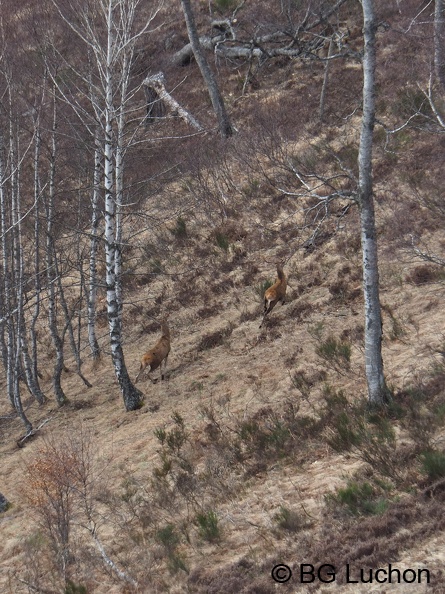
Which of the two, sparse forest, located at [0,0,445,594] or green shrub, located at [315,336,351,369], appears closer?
sparse forest, located at [0,0,445,594]

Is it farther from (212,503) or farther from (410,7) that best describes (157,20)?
(212,503)

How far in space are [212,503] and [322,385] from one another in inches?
102

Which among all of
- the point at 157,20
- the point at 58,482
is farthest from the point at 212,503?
the point at 157,20

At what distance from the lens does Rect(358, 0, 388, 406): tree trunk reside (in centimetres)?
721

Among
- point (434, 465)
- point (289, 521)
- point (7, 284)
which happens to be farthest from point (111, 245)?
point (434, 465)

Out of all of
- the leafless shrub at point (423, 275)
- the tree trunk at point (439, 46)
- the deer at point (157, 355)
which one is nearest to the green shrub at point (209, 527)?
the deer at point (157, 355)

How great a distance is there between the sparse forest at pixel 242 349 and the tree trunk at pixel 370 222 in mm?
24

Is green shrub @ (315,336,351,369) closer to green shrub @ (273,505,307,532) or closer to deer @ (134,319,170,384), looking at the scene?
deer @ (134,319,170,384)

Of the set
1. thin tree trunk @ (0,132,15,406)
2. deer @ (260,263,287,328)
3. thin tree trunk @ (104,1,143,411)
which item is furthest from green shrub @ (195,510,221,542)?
deer @ (260,263,287,328)

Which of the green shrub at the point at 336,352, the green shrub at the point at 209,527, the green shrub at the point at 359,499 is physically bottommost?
the green shrub at the point at 359,499

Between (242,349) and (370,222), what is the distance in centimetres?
509

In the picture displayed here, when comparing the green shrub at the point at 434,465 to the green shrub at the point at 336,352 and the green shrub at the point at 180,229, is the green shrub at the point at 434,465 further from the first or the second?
the green shrub at the point at 180,229

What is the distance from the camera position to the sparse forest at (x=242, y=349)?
653 cm

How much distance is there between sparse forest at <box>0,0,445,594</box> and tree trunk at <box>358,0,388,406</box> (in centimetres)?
2
